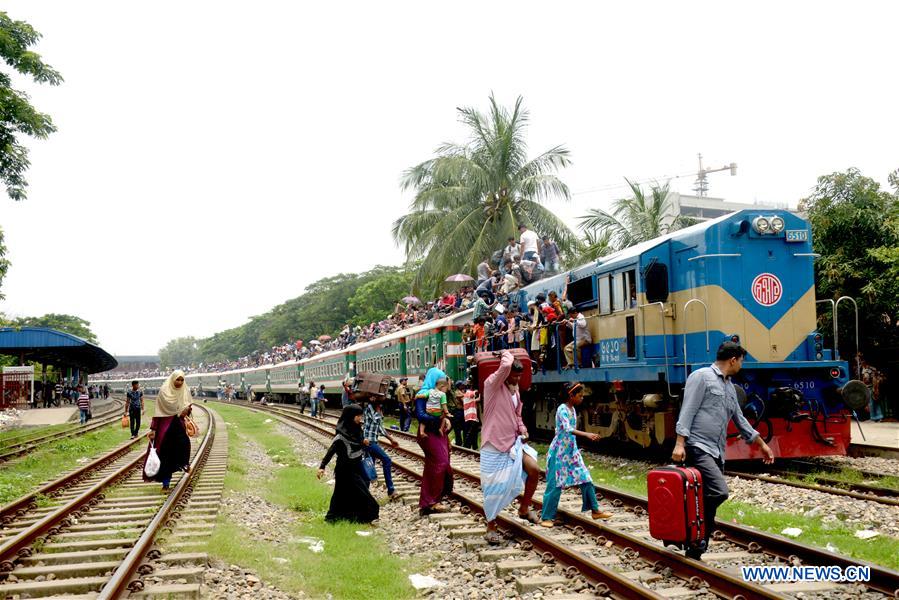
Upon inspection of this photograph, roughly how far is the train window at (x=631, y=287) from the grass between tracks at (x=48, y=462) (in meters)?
9.87

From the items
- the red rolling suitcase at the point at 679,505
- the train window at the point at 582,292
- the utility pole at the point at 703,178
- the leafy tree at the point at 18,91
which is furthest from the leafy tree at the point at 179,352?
the red rolling suitcase at the point at 679,505

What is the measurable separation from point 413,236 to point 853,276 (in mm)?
17111

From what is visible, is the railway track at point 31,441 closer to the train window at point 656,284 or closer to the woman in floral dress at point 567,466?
the woman in floral dress at point 567,466

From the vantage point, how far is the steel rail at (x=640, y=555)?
534 centimetres

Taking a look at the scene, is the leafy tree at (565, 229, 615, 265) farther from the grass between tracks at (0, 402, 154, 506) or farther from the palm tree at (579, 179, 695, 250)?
the grass between tracks at (0, 402, 154, 506)

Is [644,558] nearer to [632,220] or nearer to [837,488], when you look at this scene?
[837,488]

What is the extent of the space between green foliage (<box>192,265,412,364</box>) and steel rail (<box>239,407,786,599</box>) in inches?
2050

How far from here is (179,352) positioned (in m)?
181

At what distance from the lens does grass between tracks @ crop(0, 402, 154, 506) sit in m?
12.6

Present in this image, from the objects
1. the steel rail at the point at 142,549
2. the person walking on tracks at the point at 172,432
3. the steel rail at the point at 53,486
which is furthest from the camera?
the person walking on tracks at the point at 172,432

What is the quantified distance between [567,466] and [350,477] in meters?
2.61

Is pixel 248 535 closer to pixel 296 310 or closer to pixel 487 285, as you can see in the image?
pixel 487 285

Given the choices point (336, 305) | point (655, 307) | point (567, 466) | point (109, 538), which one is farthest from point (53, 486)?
point (336, 305)

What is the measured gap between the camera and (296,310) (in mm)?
87562
